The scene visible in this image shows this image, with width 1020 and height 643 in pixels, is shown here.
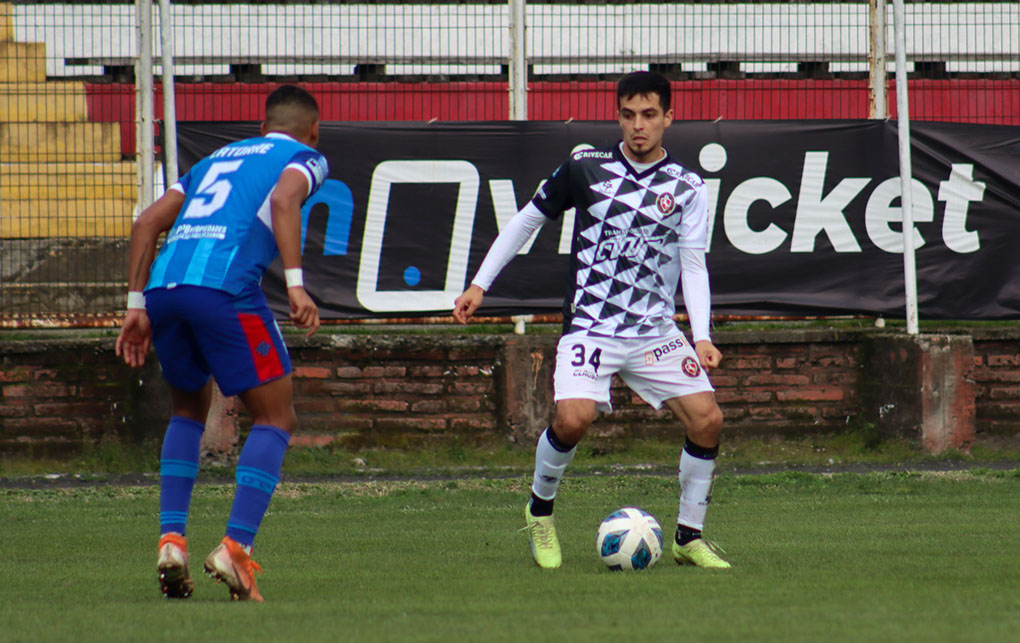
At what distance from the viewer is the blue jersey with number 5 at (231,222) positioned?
493 cm

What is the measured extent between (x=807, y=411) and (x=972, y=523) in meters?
3.94

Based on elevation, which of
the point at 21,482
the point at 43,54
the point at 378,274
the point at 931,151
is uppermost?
the point at 43,54

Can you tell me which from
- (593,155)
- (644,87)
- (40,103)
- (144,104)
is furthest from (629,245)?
(40,103)

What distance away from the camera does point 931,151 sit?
1143 cm

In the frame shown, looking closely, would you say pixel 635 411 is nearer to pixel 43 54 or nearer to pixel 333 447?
pixel 333 447

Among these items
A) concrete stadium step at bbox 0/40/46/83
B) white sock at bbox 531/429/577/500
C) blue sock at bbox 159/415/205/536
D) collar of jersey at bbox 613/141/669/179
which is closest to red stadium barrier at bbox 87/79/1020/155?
concrete stadium step at bbox 0/40/46/83

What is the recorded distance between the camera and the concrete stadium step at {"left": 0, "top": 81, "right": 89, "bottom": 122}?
10969 mm

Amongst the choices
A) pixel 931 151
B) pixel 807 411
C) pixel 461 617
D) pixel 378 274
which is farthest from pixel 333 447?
pixel 461 617

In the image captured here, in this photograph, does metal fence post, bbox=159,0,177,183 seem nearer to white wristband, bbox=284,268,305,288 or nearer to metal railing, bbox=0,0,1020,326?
metal railing, bbox=0,0,1020,326

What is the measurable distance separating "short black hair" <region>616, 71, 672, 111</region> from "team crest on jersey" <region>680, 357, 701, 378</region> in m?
1.12

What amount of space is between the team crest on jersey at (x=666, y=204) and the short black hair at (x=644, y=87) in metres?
0.40

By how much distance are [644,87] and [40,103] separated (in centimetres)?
703

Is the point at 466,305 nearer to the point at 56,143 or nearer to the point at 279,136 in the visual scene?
the point at 279,136

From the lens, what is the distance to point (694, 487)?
592 centimetres
